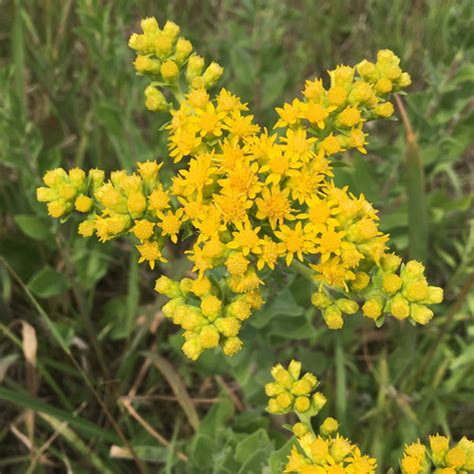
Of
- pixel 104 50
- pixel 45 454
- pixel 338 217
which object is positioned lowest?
pixel 45 454

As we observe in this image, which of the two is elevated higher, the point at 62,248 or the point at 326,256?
the point at 326,256

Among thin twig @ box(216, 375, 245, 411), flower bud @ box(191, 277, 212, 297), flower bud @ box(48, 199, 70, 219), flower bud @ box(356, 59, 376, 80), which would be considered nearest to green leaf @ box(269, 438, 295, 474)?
flower bud @ box(191, 277, 212, 297)

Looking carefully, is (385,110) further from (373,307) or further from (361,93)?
(373,307)

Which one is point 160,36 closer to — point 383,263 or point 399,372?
point 383,263

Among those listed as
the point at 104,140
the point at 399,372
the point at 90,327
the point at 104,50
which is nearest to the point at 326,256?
the point at 399,372

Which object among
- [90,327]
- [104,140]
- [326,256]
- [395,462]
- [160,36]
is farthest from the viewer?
[104,140]

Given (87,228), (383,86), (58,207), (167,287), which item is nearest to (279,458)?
(167,287)

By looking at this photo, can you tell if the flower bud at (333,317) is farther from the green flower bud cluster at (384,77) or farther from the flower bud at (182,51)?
the flower bud at (182,51)

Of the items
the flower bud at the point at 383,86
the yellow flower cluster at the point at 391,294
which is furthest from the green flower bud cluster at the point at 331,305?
the flower bud at the point at 383,86

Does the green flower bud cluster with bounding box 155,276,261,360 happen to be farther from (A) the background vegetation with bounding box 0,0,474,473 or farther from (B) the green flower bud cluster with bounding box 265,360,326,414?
(A) the background vegetation with bounding box 0,0,474,473
